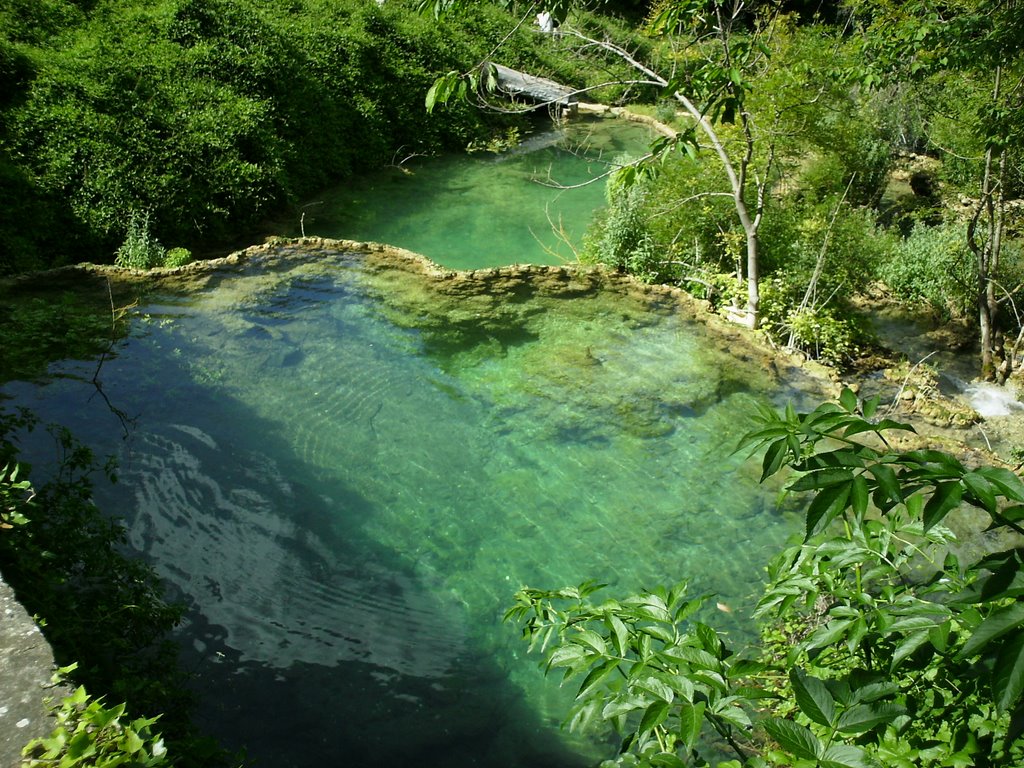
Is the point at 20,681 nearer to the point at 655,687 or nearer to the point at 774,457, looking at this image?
the point at 655,687

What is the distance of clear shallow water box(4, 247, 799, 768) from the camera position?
4.10m

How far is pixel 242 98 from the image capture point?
11508 millimetres

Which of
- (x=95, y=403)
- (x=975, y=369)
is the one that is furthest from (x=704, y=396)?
(x=95, y=403)

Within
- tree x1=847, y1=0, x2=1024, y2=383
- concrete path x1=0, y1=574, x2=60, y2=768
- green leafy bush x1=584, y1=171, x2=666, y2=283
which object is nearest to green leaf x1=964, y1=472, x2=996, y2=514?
concrete path x1=0, y1=574, x2=60, y2=768

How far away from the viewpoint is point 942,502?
4.43 feet

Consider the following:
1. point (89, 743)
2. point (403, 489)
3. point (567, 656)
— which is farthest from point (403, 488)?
point (567, 656)

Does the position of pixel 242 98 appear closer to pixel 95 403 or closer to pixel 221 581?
pixel 95 403

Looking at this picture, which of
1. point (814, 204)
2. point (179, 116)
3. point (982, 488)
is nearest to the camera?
point (982, 488)

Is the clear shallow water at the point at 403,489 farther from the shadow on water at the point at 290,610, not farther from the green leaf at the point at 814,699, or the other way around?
the green leaf at the point at 814,699

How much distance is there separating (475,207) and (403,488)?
769cm

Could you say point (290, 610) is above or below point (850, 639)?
below

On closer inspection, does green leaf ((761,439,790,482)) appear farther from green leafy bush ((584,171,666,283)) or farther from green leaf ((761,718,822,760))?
green leafy bush ((584,171,666,283))

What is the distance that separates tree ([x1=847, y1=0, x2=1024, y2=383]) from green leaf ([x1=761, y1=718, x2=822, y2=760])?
5.37m

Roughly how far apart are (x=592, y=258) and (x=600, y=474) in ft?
13.6
